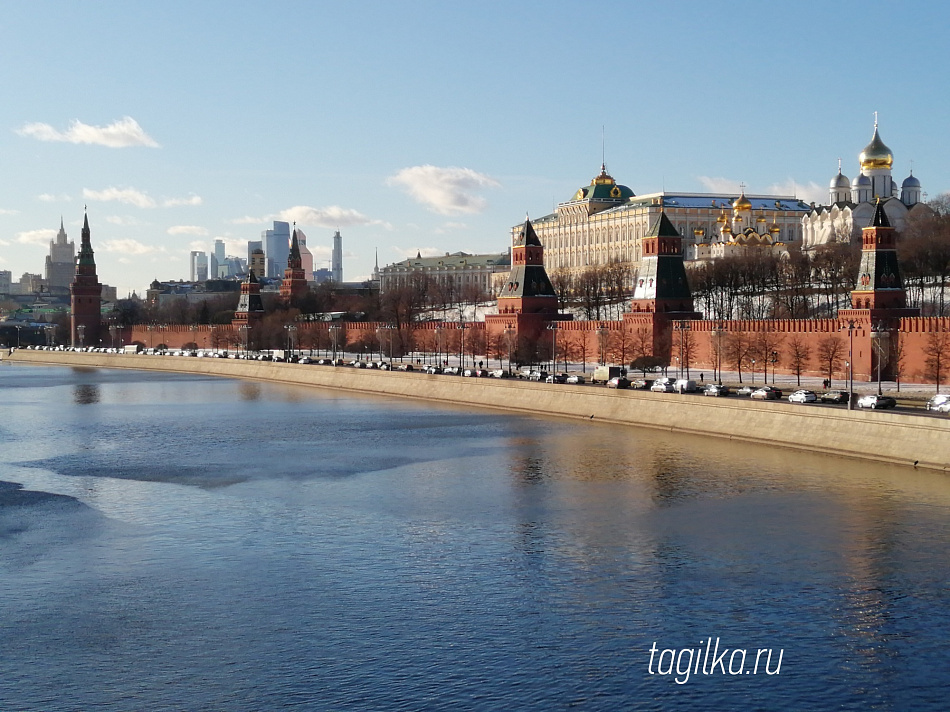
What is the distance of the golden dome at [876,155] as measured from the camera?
243ft

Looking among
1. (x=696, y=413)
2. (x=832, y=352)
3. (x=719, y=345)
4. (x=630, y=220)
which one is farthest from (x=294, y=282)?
(x=696, y=413)

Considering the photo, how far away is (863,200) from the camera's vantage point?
78.2 meters

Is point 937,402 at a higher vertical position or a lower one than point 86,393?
higher

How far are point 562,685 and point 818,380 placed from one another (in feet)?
98.4

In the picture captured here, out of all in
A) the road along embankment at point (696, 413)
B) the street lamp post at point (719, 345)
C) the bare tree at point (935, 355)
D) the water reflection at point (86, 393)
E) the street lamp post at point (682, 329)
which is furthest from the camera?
the water reflection at point (86, 393)

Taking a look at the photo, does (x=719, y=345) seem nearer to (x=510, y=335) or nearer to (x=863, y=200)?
(x=510, y=335)

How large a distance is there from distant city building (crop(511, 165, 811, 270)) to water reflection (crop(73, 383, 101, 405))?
42.3 m

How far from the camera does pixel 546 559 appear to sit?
18.8m

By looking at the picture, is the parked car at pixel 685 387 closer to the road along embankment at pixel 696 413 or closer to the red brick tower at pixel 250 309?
the road along embankment at pixel 696 413
